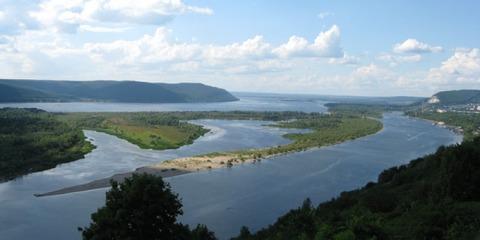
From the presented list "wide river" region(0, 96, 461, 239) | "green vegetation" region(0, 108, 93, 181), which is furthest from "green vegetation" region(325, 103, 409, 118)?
"green vegetation" region(0, 108, 93, 181)

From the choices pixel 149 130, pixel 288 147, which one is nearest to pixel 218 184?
pixel 288 147

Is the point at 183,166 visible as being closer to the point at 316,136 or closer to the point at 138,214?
the point at 138,214

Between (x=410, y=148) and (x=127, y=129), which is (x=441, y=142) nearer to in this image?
(x=410, y=148)

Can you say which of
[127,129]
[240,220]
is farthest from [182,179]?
[127,129]

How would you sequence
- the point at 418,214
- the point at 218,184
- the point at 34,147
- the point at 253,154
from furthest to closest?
the point at 253,154
the point at 34,147
the point at 218,184
the point at 418,214

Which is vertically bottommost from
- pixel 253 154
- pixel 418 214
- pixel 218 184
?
pixel 218 184

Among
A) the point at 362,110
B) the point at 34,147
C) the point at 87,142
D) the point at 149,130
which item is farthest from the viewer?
the point at 362,110
